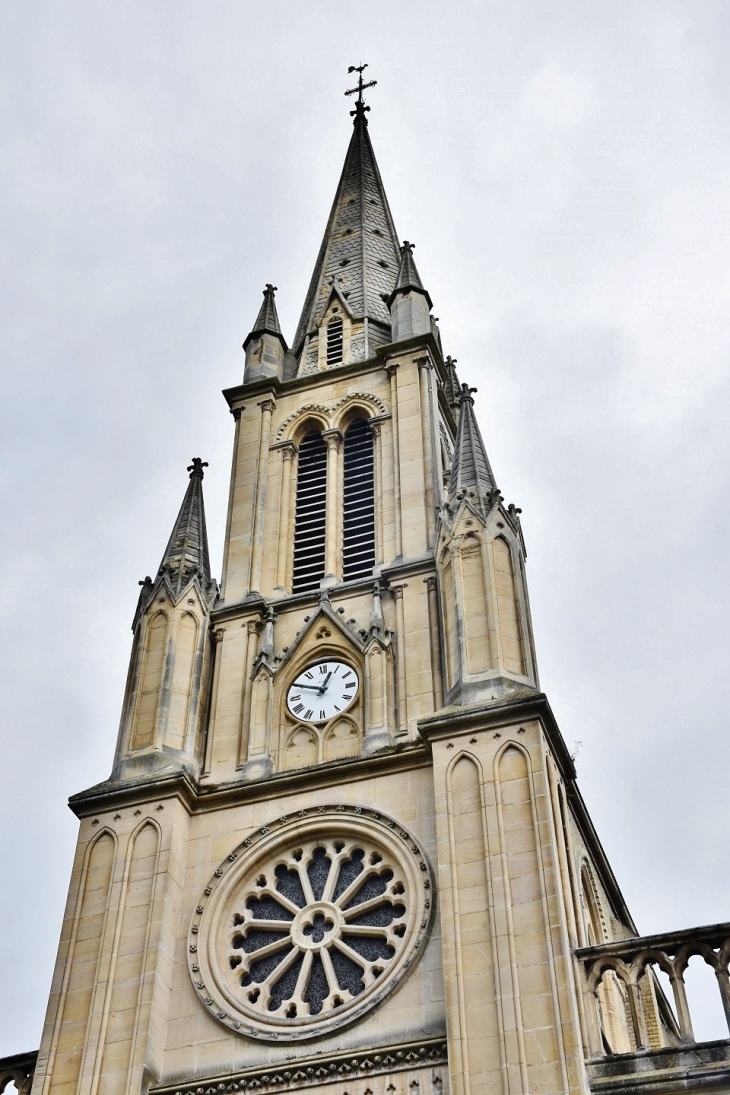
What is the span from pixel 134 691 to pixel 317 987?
21.6 feet

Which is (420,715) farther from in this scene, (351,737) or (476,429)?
(476,429)

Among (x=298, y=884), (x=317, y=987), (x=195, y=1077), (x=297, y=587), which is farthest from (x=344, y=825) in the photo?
(x=297, y=587)

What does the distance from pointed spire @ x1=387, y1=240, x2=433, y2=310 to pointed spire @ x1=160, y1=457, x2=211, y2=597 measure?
23.2 feet

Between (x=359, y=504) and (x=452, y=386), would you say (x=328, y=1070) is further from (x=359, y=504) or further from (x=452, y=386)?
(x=452, y=386)

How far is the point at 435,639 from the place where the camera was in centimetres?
2575

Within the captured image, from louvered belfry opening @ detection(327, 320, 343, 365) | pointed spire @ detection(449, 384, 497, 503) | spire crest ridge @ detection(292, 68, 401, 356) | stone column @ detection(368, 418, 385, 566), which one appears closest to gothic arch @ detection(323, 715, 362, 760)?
stone column @ detection(368, 418, 385, 566)

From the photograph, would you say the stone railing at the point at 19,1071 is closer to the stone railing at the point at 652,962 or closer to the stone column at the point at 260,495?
the stone railing at the point at 652,962

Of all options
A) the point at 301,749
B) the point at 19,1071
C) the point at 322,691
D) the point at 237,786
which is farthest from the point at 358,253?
the point at 19,1071

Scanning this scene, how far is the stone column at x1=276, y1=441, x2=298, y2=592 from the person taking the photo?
29188 millimetres

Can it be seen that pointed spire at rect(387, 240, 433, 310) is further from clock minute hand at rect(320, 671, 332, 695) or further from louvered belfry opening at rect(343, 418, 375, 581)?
clock minute hand at rect(320, 671, 332, 695)

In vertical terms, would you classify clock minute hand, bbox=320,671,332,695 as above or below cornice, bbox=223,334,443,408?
below

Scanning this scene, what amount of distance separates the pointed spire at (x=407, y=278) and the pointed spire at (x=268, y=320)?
8.59 feet

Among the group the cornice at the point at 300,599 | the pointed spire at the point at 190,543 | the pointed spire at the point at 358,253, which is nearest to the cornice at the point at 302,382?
the pointed spire at the point at 358,253

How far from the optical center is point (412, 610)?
1045 inches
